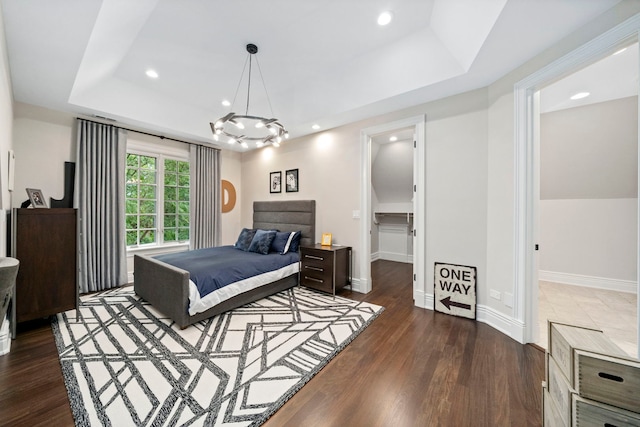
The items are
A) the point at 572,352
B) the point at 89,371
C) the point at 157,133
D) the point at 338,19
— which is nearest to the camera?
the point at 572,352

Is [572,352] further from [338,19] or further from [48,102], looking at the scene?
[48,102]

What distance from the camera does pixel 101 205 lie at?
3.72 metres

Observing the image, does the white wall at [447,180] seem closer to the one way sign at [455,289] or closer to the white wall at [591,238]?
the one way sign at [455,289]

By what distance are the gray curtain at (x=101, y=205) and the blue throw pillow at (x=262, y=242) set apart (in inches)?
82.6

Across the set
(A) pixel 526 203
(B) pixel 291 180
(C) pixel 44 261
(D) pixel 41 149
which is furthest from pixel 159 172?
(A) pixel 526 203

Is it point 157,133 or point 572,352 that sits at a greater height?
point 157,133

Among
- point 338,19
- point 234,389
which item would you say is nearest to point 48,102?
point 338,19

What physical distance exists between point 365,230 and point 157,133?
3.98 meters

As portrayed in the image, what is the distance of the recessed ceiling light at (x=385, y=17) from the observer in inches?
91.4

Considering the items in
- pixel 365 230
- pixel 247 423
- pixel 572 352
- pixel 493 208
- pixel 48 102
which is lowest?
pixel 247 423

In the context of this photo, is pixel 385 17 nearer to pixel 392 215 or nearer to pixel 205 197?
pixel 205 197

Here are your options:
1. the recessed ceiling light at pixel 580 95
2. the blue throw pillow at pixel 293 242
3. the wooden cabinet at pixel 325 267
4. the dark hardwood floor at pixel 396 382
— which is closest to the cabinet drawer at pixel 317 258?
the wooden cabinet at pixel 325 267

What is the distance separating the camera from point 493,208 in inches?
106

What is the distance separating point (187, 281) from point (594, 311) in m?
4.72
